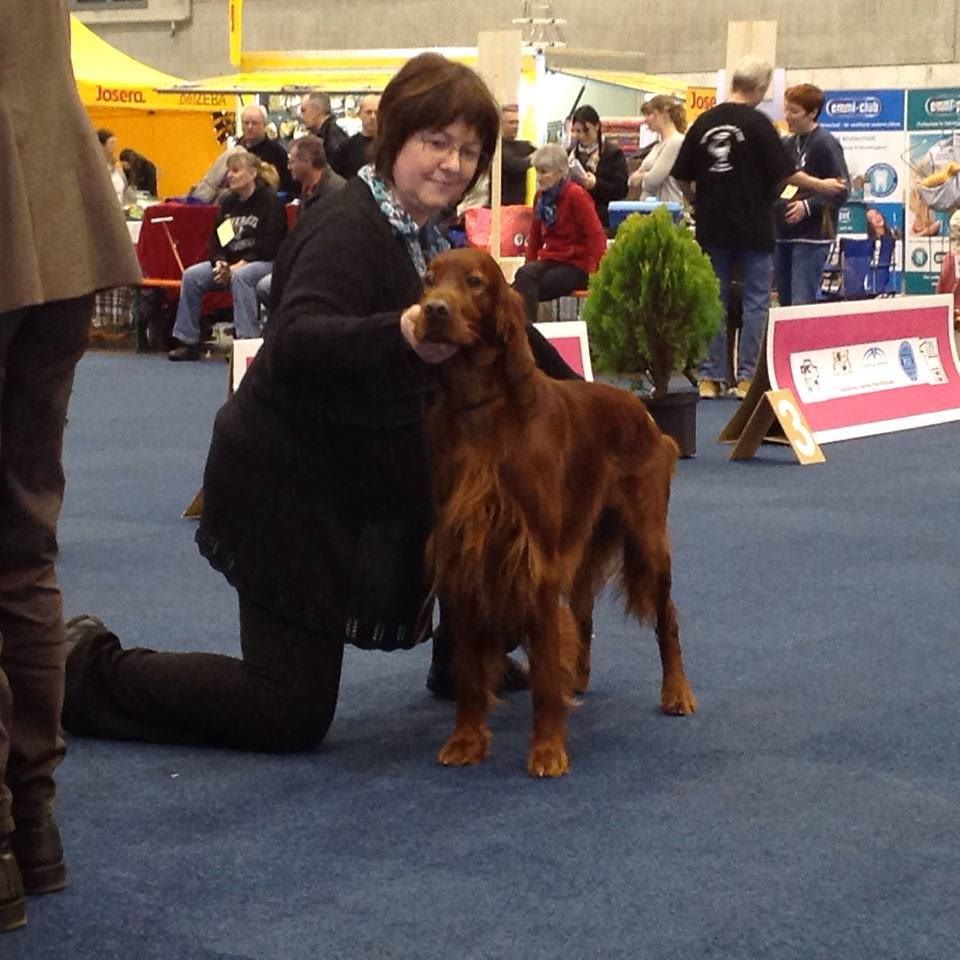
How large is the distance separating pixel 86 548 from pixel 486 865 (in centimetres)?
277

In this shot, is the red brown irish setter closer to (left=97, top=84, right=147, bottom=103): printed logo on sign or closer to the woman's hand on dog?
the woman's hand on dog

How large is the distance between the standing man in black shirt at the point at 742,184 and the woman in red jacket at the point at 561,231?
789mm

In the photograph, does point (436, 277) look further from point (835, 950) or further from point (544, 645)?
point (835, 950)

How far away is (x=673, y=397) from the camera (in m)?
6.64

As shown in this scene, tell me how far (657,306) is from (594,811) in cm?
430

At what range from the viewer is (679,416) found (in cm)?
673

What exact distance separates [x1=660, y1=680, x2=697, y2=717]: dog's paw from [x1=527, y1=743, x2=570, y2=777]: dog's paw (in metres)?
0.42

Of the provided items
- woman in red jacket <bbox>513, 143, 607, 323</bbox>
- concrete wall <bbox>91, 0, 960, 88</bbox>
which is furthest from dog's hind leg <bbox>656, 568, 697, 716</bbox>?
concrete wall <bbox>91, 0, 960, 88</bbox>

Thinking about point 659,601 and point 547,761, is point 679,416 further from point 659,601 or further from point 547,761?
point 547,761

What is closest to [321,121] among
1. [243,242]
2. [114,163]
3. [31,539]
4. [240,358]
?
[243,242]

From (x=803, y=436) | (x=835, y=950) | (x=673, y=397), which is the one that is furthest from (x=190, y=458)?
(x=835, y=950)

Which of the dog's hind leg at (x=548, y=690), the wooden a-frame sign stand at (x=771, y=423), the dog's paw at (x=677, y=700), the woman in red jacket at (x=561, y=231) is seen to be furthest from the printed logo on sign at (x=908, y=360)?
the dog's hind leg at (x=548, y=690)

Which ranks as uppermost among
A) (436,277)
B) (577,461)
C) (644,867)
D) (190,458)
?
(436,277)

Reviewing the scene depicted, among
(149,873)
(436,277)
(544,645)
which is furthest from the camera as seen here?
(544,645)
